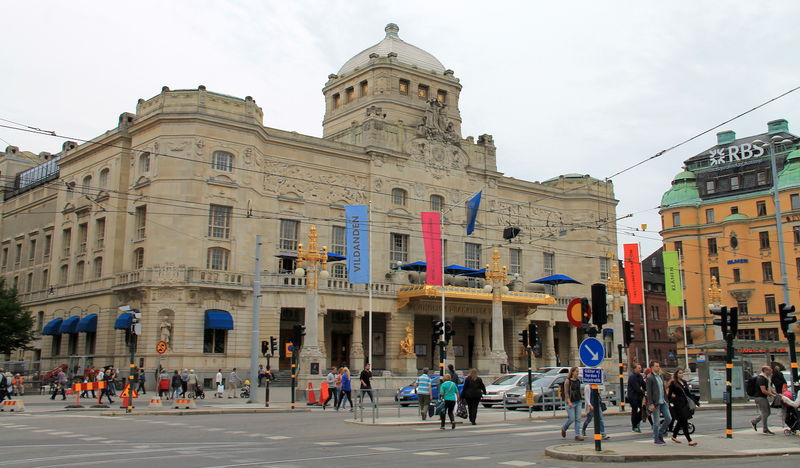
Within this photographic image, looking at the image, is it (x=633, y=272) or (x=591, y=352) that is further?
(x=633, y=272)

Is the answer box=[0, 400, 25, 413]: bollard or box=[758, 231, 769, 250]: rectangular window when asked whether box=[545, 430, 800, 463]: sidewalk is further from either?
box=[758, 231, 769, 250]: rectangular window

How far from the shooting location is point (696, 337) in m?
72.6

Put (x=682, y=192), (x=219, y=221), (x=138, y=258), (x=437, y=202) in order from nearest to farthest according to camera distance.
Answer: (x=219, y=221) → (x=138, y=258) → (x=437, y=202) → (x=682, y=192)

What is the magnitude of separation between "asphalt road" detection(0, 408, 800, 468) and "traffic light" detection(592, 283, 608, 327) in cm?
282

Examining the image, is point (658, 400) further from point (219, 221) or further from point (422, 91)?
point (422, 91)

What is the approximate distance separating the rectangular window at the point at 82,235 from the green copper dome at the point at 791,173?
198 ft

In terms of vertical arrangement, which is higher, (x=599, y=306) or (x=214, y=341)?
(x=214, y=341)

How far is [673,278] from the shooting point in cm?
5450

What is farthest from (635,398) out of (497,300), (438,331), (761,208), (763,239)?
(761,208)

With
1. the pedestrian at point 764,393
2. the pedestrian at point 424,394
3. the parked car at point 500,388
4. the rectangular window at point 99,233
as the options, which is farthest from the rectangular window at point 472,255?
the pedestrian at point 764,393

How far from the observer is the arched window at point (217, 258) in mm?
45625

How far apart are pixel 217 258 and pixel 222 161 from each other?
6223mm

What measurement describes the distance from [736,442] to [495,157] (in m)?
47.0

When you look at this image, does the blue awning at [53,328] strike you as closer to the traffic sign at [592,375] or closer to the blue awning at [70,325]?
the blue awning at [70,325]
